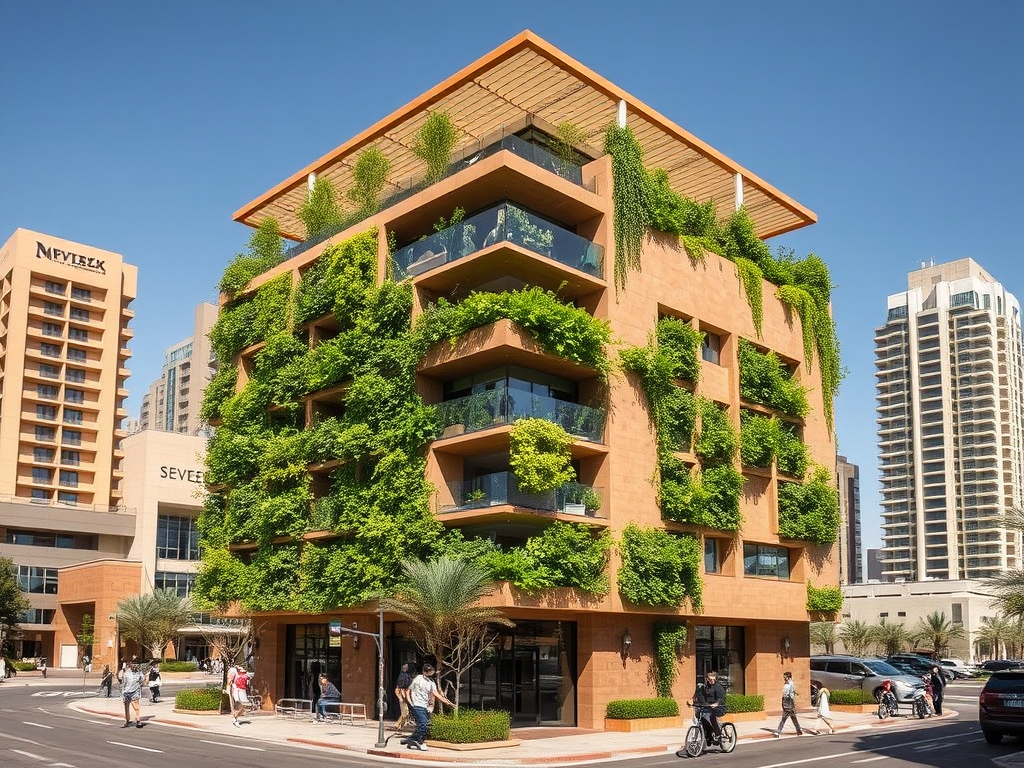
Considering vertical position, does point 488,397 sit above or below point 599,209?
below

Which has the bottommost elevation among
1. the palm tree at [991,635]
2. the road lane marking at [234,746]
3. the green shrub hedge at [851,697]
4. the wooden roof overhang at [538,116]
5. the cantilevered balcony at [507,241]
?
the palm tree at [991,635]

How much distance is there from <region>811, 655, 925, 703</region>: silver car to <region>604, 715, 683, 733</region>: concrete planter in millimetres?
10494

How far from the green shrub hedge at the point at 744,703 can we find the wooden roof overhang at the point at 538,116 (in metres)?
22.2

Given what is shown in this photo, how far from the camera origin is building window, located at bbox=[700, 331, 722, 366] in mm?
41844

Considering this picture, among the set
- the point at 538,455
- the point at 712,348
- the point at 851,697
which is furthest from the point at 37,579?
the point at 851,697

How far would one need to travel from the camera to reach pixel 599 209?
120ft

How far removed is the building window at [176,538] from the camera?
93.6m

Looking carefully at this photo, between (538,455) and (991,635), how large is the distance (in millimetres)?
88999

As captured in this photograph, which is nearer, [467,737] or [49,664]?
[467,737]

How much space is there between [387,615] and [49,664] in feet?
222

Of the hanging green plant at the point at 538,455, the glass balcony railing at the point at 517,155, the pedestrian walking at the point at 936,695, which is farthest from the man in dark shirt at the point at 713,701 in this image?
the glass balcony railing at the point at 517,155

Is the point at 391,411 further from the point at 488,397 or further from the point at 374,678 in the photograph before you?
the point at 374,678

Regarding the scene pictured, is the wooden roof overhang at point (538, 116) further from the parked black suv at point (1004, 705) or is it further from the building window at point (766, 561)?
the parked black suv at point (1004, 705)

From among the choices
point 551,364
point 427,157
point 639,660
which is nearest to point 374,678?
point 639,660
